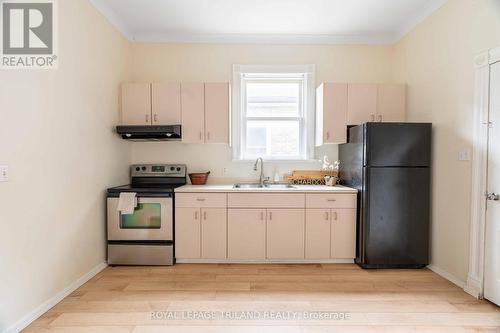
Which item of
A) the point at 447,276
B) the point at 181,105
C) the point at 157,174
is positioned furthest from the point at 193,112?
the point at 447,276

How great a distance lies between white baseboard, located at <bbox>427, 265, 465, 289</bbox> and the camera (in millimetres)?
2571

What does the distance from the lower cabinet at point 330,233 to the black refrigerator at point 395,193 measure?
163 millimetres

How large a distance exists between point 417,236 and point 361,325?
142 centimetres

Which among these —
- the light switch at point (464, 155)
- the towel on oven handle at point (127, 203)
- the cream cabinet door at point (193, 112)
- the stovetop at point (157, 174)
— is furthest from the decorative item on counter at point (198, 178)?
the light switch at point (464, 155)

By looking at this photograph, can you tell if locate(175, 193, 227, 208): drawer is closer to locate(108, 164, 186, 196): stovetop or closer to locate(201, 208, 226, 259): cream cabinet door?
locate(201, 208, 226, 259): cream cabinet door

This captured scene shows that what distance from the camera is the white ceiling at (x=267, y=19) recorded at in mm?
2908

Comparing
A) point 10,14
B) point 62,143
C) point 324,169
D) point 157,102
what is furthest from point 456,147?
point 10,14

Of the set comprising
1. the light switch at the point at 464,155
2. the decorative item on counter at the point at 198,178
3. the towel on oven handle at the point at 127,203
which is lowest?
the towel on oven handle at the point at 127,203

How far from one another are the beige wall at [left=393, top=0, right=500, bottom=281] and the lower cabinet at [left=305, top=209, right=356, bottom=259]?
2.88 ft

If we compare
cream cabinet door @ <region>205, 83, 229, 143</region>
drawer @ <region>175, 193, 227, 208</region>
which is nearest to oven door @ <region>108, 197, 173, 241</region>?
drawer @ <region>175, 193, 227, 208</region>

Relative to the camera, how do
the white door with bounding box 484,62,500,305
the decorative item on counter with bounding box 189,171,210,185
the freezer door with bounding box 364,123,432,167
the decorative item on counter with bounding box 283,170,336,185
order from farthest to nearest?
the decorative item on counter with bounding box 283,170,336,185, the decorative item on counter with bounding box 189,171,210,185, the freezer door with bounding box 364,123,432,167, the white door with bounding box 484,62,500,305

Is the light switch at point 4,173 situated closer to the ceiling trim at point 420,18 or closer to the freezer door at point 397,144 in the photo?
the freezer door at point 397,144

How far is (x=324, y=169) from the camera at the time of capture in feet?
12.2

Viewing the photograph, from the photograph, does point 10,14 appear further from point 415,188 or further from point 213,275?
point 415,188
